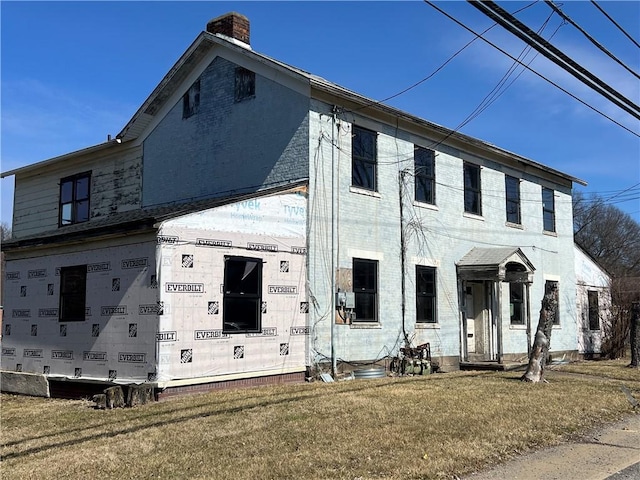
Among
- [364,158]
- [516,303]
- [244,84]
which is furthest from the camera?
[516,303]

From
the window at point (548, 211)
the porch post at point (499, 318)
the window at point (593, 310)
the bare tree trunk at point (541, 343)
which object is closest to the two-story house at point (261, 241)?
the porch post at point (499, 318)

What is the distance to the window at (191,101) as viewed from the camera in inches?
685

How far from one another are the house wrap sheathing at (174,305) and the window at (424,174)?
449 cm

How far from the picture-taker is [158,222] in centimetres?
1136

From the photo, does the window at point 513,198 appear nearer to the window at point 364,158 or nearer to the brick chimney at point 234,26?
the window at point 364,158

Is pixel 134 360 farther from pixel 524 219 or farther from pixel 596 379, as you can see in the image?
pixel 524 219

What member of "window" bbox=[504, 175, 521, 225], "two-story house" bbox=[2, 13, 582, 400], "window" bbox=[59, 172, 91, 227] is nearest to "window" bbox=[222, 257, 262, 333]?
"two-story house" bbox=[2, 13, 582, 400]

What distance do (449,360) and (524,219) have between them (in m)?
6.70

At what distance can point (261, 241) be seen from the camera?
520 inches

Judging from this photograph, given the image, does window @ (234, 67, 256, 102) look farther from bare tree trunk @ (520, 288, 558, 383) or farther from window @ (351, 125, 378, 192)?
bare tree trunk @ (520, 288, 558, 383)

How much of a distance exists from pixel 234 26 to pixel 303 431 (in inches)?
501

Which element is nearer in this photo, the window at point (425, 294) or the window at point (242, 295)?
the window at point (242, 295)

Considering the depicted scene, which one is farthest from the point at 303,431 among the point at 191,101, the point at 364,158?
the point at 191,101

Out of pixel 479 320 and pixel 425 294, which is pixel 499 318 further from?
pixel 425 294
